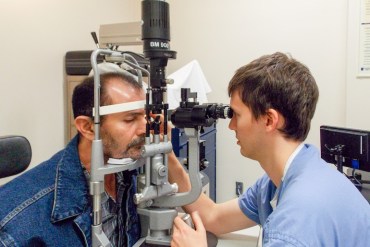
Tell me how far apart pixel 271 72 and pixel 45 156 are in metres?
1.85

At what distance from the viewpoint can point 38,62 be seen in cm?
235

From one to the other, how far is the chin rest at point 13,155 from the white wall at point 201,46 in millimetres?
1001

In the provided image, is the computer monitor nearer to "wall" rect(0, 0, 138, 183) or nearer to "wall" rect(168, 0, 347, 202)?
"wall" rect(168, 0, 347, 202)

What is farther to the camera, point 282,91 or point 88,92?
point 88,92

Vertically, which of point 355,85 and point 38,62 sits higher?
point 38,62

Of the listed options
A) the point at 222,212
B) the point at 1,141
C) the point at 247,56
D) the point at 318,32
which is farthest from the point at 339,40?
the point at 1,141

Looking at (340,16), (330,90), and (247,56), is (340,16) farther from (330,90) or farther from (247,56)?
(247,56)

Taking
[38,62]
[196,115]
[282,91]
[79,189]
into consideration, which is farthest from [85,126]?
[38,62]

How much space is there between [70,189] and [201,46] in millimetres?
2525

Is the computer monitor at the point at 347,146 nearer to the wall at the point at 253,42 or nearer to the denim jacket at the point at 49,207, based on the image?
the wall at the point at 253,42

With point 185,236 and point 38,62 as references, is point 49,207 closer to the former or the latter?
point 185,236

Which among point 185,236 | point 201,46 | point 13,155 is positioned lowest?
point 185,236

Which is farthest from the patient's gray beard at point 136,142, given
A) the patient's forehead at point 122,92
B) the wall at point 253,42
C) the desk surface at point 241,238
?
the wall at point 253,42

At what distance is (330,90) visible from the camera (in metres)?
3.01
